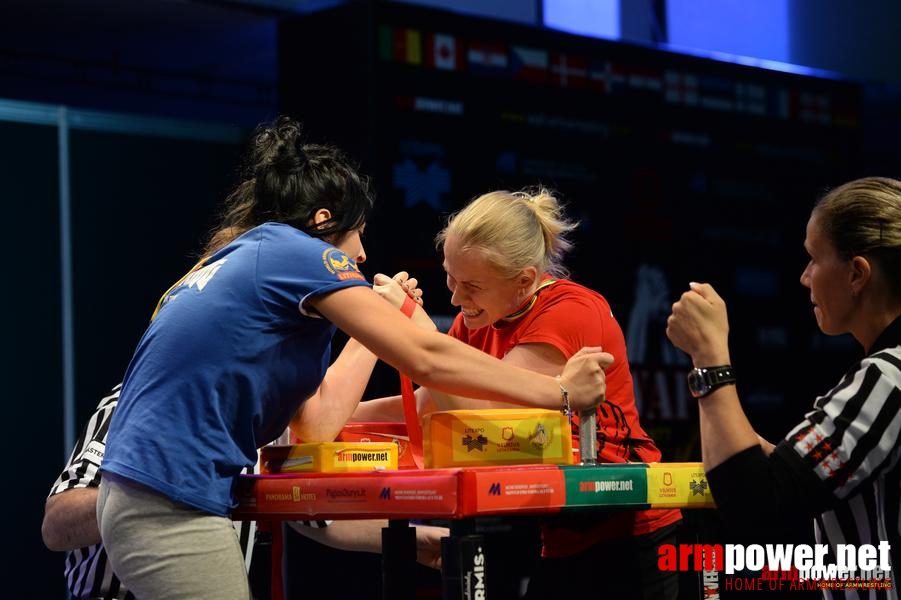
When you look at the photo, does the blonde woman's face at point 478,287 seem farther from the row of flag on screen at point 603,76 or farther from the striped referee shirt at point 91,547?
the row of flag on screen at point 603,76

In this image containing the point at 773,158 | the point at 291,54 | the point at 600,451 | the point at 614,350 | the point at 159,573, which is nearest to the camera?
the point at 159,573

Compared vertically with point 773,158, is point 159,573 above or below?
below

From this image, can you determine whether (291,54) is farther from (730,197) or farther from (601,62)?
(730,197)

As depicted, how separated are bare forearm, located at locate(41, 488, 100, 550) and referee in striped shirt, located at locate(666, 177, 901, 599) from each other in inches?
48.1

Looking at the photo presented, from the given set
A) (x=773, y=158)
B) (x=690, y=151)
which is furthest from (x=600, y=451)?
(x=773, y=158)

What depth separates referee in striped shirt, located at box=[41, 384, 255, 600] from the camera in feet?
8.06

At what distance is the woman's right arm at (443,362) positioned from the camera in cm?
203

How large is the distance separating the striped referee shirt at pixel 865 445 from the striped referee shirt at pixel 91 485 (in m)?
1.21

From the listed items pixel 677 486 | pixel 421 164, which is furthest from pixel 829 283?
pixel 421 164

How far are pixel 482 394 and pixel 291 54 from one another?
368 centimetres

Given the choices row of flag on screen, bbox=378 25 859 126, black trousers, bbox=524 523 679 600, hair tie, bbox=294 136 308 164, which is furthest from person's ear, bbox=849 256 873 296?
row of flag on screen, bbox=378 25 859 126

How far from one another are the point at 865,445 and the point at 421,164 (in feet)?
11.6

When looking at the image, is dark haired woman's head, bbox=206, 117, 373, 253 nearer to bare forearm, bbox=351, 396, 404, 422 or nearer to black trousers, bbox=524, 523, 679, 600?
bare forearm, bbox=351, 396, 404, 422

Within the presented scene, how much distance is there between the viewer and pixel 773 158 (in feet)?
21.3
